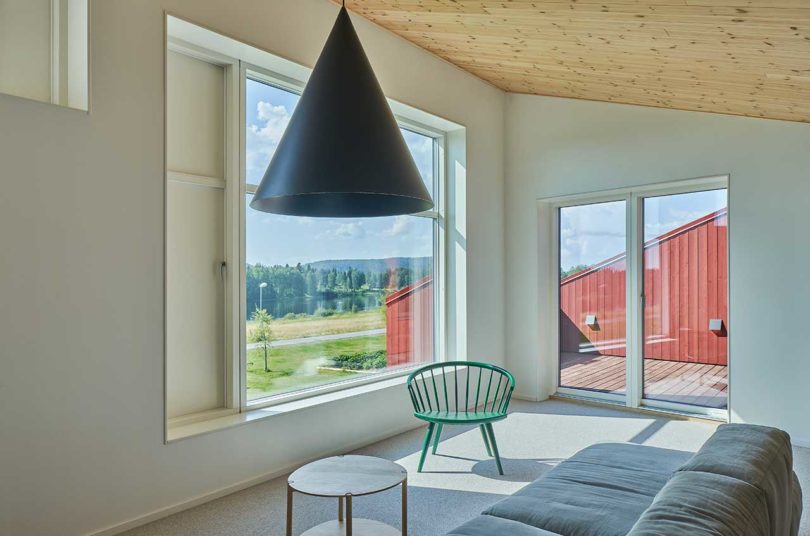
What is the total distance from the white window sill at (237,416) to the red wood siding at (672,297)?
8.30 ft

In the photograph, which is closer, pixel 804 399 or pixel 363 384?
pixel 804 399

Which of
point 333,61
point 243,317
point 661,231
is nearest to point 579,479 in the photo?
point 333,61

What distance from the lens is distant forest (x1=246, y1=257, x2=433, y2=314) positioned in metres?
4.10

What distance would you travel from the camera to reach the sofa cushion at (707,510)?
1497mm

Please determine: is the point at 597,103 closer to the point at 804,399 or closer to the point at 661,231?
the point at 661,231

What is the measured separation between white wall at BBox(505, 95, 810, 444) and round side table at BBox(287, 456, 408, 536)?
3437 millimetres

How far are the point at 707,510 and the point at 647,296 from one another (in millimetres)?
4196

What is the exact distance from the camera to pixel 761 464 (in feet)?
6.55

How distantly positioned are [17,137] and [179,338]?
4.91 feet

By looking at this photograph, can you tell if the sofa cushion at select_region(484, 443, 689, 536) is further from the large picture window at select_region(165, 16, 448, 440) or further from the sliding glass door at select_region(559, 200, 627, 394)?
the sliding glass door at select_region(559, 200, 627, 394)

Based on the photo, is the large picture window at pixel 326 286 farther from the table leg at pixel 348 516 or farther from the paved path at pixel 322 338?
the table leg at pixel 348 516

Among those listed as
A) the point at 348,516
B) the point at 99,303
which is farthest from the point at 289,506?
the point at 99,303

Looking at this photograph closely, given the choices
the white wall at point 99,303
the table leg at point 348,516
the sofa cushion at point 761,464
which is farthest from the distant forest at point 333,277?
the sofa cushion at point 761,464

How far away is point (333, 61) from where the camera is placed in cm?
216
